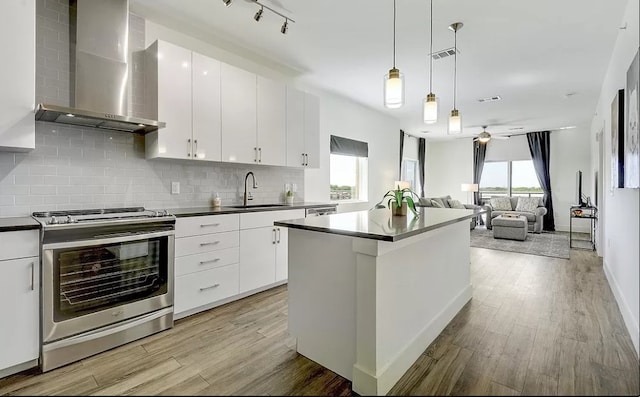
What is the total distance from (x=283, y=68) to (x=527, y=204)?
24.6 feet

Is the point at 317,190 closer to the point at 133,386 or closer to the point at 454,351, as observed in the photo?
the point at 454,351

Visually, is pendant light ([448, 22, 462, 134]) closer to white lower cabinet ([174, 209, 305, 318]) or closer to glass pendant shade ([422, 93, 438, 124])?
glass pendant shade ([422, 93, 438, 124])

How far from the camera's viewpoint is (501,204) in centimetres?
857

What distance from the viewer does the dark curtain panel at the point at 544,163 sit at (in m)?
8.37

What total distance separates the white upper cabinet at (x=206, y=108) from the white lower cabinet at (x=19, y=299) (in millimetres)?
1428

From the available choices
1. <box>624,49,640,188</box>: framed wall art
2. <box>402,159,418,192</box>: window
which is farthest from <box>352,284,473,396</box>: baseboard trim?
<box>402,159,418,192</box>: window

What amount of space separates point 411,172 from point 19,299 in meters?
9.26

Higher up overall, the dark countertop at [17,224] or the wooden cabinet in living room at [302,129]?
the wooden cabinet in living room at [302,129]

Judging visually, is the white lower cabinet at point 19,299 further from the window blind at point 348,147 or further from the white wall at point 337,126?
the window blind at point 348,147

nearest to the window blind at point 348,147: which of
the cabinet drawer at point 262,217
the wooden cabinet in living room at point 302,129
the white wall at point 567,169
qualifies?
the wooden cabinet in living room at point 302,129

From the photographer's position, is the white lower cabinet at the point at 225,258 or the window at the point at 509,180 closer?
the white lower cabinet at the point at 225,258

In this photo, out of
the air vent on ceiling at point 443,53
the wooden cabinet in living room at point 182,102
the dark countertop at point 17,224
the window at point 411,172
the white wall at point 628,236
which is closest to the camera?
the dark countertop at point 17,224

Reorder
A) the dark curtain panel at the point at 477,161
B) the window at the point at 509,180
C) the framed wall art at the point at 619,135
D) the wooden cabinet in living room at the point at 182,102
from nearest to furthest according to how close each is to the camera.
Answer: the framed wall art at the point at 619,135
the wooden cabinet in living room at the point at 182,102
the window at the point at 509,180
the dark curtain panel at the point at 477,161

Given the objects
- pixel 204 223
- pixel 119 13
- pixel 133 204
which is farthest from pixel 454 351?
pixel 119 13
